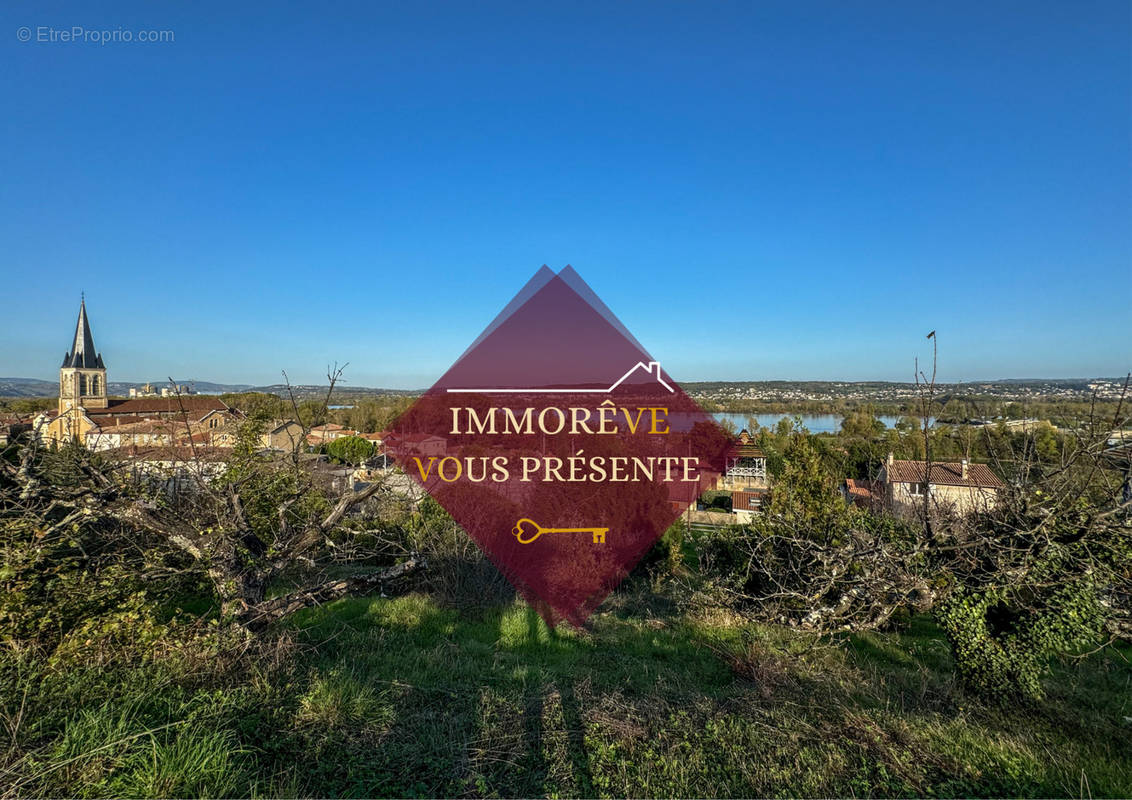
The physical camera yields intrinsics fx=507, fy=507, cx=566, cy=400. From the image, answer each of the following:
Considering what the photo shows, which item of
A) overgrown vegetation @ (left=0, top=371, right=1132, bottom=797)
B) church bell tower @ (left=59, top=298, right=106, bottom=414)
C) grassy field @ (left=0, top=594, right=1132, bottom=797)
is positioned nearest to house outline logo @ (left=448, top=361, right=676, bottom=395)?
overgrown vegetation @ (left=0, top=371, right=1132, bottom=797)

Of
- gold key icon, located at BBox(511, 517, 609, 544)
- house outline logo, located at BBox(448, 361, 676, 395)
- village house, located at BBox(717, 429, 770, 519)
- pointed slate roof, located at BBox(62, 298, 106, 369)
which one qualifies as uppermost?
pointed slate roof, located at BBox(62, 298, 106, 369)

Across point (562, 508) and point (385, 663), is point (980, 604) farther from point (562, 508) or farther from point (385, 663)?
point (562, 508)

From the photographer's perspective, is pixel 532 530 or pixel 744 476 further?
pixel 744 476

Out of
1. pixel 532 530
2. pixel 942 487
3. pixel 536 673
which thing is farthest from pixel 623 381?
pixel 942 487

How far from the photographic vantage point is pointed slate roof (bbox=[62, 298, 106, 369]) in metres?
34.1

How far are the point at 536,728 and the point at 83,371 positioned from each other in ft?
146

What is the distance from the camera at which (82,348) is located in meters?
34.5

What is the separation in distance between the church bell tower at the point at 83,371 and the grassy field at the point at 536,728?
135ft

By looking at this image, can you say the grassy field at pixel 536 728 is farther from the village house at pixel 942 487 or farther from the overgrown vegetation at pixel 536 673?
the village house at pixel 942 487

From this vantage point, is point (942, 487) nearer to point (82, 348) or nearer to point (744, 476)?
point (744, 476)

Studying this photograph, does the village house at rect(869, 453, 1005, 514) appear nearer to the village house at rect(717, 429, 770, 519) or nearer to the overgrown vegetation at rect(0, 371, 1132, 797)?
the overgrown vegetation at rect(0, 371, 1132, 797)

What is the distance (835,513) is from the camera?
6832 mm

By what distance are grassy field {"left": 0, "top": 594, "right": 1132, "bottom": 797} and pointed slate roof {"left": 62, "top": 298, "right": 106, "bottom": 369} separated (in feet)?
141

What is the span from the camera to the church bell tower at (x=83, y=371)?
33.5 metres
